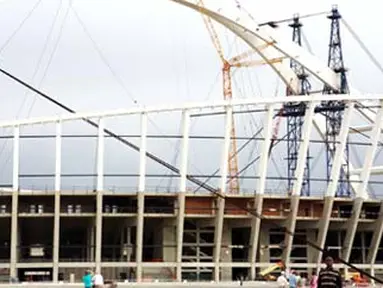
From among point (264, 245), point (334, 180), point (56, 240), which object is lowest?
point (264, 245)

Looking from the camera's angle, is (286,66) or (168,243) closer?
(168,243)

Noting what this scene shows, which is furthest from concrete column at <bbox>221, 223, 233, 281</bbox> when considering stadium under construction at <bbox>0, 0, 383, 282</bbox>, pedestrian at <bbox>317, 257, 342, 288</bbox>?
pedestrian at <bbox>317, 257, 342, 288</bbox>

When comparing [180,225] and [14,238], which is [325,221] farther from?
[14,238]

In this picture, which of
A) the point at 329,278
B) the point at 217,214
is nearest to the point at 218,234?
the point at 217,214

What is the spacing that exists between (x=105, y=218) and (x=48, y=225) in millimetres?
6421

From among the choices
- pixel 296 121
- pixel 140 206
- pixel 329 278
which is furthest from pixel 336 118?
pixel 329 278

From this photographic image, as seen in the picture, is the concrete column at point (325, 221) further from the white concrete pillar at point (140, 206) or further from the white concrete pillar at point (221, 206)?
the white concrete pillar at point (140, 206)

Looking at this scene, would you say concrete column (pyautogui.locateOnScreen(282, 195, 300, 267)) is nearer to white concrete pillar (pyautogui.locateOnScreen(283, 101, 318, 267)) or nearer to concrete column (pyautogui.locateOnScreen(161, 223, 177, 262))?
white concrete pillar (pyautogui.locateOnScreen(283, 101, 318, 267))

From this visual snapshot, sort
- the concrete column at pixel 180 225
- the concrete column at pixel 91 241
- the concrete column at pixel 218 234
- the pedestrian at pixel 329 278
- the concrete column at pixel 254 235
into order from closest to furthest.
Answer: the pedestrian at pixel 329 278, the concrete column at pixel 180 225, the concrete column at pixel 218 234, the concrete column at pixel 91 241, the concrete column at pixel 254 235

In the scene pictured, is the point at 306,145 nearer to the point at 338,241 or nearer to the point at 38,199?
the point at 338,241

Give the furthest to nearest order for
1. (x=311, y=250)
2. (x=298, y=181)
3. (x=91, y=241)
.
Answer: (x=311, y=250) → (x=298, y=181) → (x=91, y=241)

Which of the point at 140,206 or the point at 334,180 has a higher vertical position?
the point at 334,180

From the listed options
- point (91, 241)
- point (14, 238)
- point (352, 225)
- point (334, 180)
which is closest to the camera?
point (14, 238)

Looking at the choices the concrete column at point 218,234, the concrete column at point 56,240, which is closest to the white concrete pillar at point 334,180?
the concrete column at point 218,234
